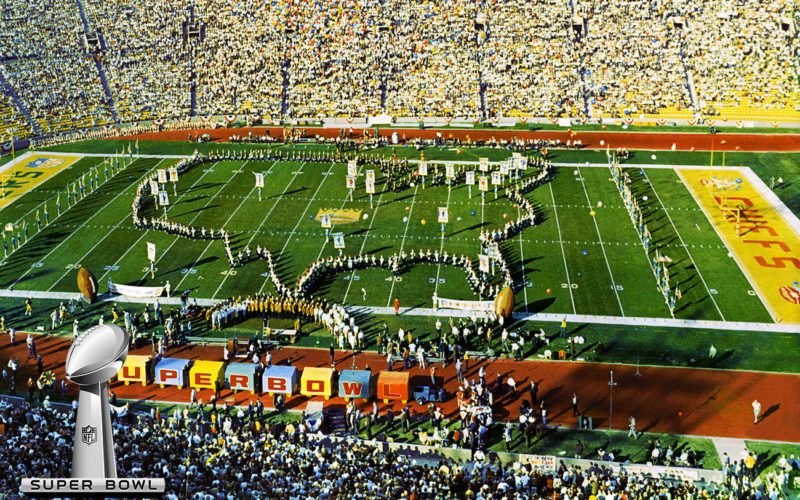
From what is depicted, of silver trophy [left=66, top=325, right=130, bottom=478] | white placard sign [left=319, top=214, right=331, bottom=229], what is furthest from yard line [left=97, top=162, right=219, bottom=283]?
silver trophy [left=66, top=325, right=130, bottom=478]

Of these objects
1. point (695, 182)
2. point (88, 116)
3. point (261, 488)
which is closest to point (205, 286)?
point (261, 488)

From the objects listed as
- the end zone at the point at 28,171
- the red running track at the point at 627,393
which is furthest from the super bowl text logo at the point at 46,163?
the red running track at the point at 627,393

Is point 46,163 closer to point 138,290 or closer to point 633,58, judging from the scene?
point 138,290

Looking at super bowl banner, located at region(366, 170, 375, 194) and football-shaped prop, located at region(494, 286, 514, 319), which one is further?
super bowl banner, located at region(366, 170, 375, 194)

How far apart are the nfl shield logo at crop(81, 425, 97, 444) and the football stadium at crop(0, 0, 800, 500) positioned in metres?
0.04

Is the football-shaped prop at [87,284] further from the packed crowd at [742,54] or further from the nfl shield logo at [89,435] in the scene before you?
the packed crowd at [742,54]

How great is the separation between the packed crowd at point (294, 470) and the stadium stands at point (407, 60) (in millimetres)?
50388

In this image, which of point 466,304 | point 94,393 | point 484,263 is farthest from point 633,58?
point 94,393

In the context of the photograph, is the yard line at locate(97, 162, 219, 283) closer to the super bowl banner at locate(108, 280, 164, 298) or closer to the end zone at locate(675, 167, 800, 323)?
the super bowl banner at locate(108, 280, 164, 298)

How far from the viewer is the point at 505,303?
36.1m

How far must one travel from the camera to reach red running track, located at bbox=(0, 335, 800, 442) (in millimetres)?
29234

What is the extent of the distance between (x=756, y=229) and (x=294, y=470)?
34.4m

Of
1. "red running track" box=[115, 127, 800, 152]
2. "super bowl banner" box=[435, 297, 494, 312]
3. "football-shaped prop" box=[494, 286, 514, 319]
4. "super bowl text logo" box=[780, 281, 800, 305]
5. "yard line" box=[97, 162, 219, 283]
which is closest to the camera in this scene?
"football-shaped prop" box=[494, 286, 514, 319]

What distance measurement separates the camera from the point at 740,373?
32344 millimetres
